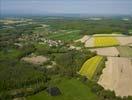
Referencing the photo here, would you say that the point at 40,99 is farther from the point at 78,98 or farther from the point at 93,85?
the point at 93,85

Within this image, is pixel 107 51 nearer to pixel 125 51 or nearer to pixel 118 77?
pixel 125 51

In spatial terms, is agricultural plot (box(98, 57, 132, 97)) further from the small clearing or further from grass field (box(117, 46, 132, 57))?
the small clearing

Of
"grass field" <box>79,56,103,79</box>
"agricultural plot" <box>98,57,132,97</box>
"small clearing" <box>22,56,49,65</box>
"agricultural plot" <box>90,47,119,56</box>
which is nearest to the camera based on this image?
"agricultural plot" <box>98,57,132,97</box>

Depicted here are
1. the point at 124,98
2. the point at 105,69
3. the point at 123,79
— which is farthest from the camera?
the point at 105,69

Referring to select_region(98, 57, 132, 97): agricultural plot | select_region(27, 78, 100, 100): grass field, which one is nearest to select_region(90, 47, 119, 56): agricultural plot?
select_region(98, 57, 132, 97): agricultural plot

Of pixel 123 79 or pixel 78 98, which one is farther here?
pixel 123 79

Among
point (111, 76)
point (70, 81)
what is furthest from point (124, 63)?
point (70, 81)

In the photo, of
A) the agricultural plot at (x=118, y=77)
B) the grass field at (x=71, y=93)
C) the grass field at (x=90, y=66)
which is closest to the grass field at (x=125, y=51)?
A: the agricultural plot at (x=118, y=77)

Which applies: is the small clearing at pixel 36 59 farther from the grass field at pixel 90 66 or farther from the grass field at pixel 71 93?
the grass field at pixel 71 93
